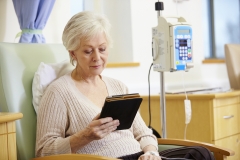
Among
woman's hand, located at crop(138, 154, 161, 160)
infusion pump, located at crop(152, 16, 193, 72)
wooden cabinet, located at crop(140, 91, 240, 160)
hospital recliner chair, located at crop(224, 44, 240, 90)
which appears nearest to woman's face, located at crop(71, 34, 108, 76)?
woman's hand, located at crop(138, 154, 161, 160)

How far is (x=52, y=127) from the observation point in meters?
1.82

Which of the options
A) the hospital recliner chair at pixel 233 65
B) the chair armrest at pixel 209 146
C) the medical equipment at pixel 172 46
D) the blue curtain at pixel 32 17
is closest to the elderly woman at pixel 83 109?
the chair armrest at pixel 209 146

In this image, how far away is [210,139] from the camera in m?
2.70

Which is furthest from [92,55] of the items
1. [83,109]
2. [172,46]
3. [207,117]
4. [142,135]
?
[207,117]

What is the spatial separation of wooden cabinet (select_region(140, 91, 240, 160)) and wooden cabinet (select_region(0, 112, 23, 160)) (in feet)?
4.52

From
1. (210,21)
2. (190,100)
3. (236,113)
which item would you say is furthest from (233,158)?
(210,21)

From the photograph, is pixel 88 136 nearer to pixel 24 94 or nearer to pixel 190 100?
pixel 24 94

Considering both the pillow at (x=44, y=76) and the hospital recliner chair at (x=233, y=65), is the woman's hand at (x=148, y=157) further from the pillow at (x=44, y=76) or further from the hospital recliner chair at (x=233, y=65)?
the hospital recliner chair at (x=233, y=65)

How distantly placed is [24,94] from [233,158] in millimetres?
1533

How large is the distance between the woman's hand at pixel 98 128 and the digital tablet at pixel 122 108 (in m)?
0.02

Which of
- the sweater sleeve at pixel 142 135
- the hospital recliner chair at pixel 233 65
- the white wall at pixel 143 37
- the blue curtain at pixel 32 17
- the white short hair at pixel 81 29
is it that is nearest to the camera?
the white short hair at pixel 81 29

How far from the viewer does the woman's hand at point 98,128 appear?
171cm

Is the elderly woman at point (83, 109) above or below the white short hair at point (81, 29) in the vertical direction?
below

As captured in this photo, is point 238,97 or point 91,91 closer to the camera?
point 91,91
